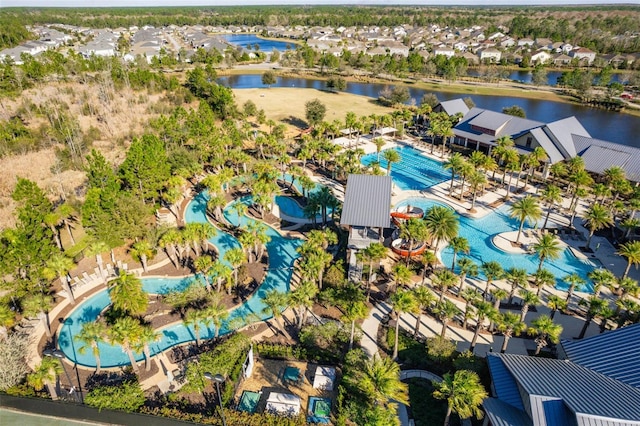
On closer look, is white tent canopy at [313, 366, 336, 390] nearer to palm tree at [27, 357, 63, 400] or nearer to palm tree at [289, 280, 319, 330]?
palm tree at [289, 280, 319, 330]

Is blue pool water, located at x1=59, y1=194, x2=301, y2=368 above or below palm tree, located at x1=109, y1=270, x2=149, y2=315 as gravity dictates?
below

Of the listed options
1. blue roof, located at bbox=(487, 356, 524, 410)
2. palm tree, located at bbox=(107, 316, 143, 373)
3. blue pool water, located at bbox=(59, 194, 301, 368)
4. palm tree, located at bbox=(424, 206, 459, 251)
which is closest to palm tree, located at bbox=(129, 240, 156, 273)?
blue pool water, located at bbox=(59, 194, 301, 368)

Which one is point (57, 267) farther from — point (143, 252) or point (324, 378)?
point (324, 378)

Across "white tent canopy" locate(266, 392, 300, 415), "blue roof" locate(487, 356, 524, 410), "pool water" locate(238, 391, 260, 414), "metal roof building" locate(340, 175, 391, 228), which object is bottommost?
"pool water" locate(238, 391, 260, 414)

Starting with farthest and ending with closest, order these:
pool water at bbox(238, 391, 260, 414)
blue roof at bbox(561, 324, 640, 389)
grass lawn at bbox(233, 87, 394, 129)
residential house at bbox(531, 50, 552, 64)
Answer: residential house at bbox(531, 50, 552, 64)
grass lawn at bbox(233, 87, 394, 129)
pool water at bbox(238, 391, 260, 414)
blue roof at bbox(561, 324, 640, 389)

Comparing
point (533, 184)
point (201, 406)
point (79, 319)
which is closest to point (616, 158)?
point (533, 184)

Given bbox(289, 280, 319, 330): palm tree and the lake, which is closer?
bbox(289, 280, 319, 330): palm tree

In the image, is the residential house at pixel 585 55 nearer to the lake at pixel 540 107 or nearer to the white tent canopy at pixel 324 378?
the lake at pixel 540 107
